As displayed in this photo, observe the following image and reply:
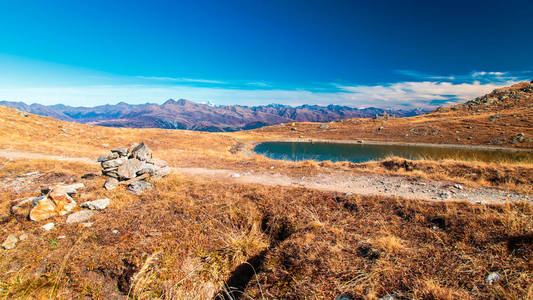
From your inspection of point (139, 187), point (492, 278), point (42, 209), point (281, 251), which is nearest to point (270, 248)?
point (281, 251)

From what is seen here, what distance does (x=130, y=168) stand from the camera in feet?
35.4

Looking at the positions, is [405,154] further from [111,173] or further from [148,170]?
[111,173]

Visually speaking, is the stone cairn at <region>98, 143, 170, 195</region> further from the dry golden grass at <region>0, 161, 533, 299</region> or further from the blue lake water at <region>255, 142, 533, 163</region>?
the blue lake water at <region>255, 142, 533, 163</region>

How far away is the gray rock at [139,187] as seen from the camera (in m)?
9.04

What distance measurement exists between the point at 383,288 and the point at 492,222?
4.10m

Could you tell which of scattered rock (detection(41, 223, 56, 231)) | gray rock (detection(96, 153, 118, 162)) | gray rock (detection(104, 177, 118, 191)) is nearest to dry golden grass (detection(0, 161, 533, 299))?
scattered rock (detection(41, 223, 56, 231))

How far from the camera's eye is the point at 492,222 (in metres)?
4.95

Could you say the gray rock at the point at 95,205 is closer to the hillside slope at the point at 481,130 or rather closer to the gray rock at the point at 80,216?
the gray rock at the point at 80,216

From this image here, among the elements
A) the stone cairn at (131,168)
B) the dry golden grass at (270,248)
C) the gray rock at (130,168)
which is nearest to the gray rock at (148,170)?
the stone cairn at (131,168)

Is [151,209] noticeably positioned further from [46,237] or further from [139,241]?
[46,237]

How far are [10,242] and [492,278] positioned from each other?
10660mm

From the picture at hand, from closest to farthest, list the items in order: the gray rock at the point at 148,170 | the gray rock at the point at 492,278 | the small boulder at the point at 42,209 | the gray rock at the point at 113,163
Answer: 1. the gray rock at the point at 492,278
2. the small boulder at the point at 42,209
3. the gray rock at the point at 113,163
4. the gray rock at the point at 148,170

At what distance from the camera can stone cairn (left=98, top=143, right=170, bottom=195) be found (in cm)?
961

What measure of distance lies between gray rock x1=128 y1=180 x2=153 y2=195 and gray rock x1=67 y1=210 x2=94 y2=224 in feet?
6.55
